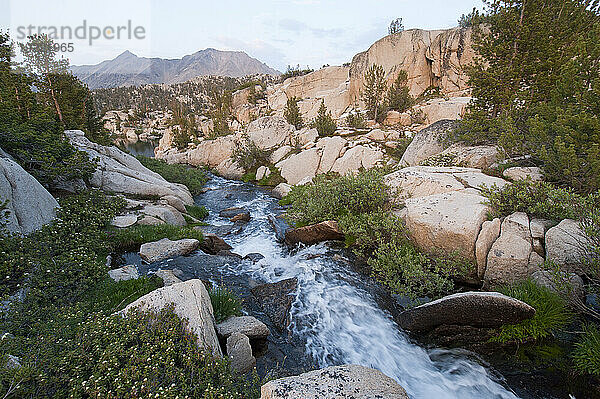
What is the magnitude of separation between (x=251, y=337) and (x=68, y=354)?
145 inches

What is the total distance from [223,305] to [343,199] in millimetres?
7475

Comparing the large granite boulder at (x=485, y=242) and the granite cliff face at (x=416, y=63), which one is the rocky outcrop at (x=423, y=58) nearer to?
the granite cliff face at (x=416, y=63)

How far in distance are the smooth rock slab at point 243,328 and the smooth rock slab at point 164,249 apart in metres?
5.30

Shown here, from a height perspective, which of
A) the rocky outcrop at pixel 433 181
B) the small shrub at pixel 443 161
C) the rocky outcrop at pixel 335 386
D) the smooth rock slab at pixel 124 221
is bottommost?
the smooth rock slab at pixel 124 221

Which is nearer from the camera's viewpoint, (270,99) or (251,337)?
(251,337)

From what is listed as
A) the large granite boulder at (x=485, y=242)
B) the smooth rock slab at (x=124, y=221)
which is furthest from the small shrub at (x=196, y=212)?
the large granite boulder at (x=485, y=242)

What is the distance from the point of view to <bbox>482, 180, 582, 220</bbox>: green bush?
841 cm

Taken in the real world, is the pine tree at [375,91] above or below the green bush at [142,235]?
above

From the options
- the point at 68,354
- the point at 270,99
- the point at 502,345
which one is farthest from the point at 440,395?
the point at 270,99

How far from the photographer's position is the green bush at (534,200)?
27.6 ft

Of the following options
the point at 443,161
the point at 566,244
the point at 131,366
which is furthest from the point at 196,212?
the point at 566,244

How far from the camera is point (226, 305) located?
7.95 meters

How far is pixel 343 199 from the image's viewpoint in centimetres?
1327

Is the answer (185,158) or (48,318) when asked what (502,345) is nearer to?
(48,318)
